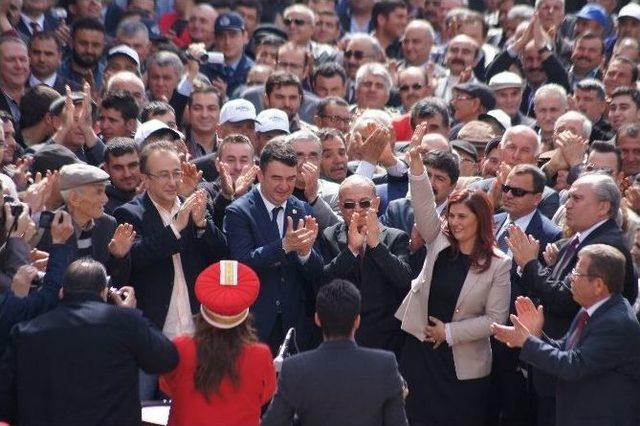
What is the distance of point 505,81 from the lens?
1384 centimetres

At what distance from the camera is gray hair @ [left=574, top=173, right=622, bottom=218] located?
9.35 meters

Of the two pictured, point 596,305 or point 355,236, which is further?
point 355,236

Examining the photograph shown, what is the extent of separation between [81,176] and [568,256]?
3.04 meters

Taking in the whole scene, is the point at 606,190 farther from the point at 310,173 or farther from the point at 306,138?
the point at 306,138

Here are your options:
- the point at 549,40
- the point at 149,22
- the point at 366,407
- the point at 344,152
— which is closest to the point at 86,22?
the point at 149,22

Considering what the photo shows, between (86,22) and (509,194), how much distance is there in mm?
5450

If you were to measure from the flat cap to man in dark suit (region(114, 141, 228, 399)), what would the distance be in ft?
1.37

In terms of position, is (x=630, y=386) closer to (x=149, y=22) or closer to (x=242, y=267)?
(x=242, y=267)

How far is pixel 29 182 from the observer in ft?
33.7

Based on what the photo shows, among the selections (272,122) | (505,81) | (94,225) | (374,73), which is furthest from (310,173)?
(505,81)

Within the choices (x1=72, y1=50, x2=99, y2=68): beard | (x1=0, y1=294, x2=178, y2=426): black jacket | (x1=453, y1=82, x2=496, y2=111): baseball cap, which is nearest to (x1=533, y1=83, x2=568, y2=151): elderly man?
(x1=453, y1=82, x2=496, y2=111): baseball cap

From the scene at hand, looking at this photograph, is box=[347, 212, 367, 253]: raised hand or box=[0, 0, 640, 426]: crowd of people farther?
box=[347, 212, 367, 253]: raised hand

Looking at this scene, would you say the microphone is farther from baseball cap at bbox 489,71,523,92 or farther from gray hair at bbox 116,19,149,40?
gray hair at bbox 116,19,149,40

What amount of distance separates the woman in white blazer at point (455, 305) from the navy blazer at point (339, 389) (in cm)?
179
